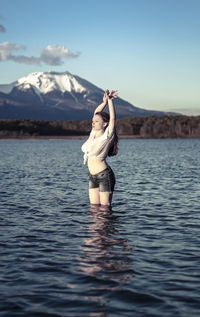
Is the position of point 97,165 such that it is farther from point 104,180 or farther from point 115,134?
point 115,134

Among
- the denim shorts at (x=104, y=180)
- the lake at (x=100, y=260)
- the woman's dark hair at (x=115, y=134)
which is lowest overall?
the lake at (x=100, y=260)

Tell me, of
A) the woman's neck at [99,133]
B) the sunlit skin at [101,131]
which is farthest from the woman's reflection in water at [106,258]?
the woman's neck at [99,133]

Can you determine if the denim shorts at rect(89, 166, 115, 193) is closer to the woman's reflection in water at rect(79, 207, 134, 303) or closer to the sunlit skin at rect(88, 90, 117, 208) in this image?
the sunlit skin at rect(88, 90, 117, 208)

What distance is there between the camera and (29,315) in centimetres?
539

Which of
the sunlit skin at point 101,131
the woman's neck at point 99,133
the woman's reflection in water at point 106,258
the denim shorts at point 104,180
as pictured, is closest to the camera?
the woman's reflection in water at point 106,258

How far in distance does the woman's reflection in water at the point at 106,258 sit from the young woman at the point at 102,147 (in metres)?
1.00

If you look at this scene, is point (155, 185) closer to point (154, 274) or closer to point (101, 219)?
point (101, 219)

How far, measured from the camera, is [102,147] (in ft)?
36.2

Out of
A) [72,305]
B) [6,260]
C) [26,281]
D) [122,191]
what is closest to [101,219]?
[6,260]

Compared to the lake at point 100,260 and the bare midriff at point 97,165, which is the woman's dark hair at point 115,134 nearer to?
the bare midriff at point 97,165

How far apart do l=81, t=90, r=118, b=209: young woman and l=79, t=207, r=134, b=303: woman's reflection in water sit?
1.00 meters

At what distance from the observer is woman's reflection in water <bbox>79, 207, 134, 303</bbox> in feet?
21.1

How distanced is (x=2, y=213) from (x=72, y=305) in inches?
311

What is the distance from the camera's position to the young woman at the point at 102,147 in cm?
1084
